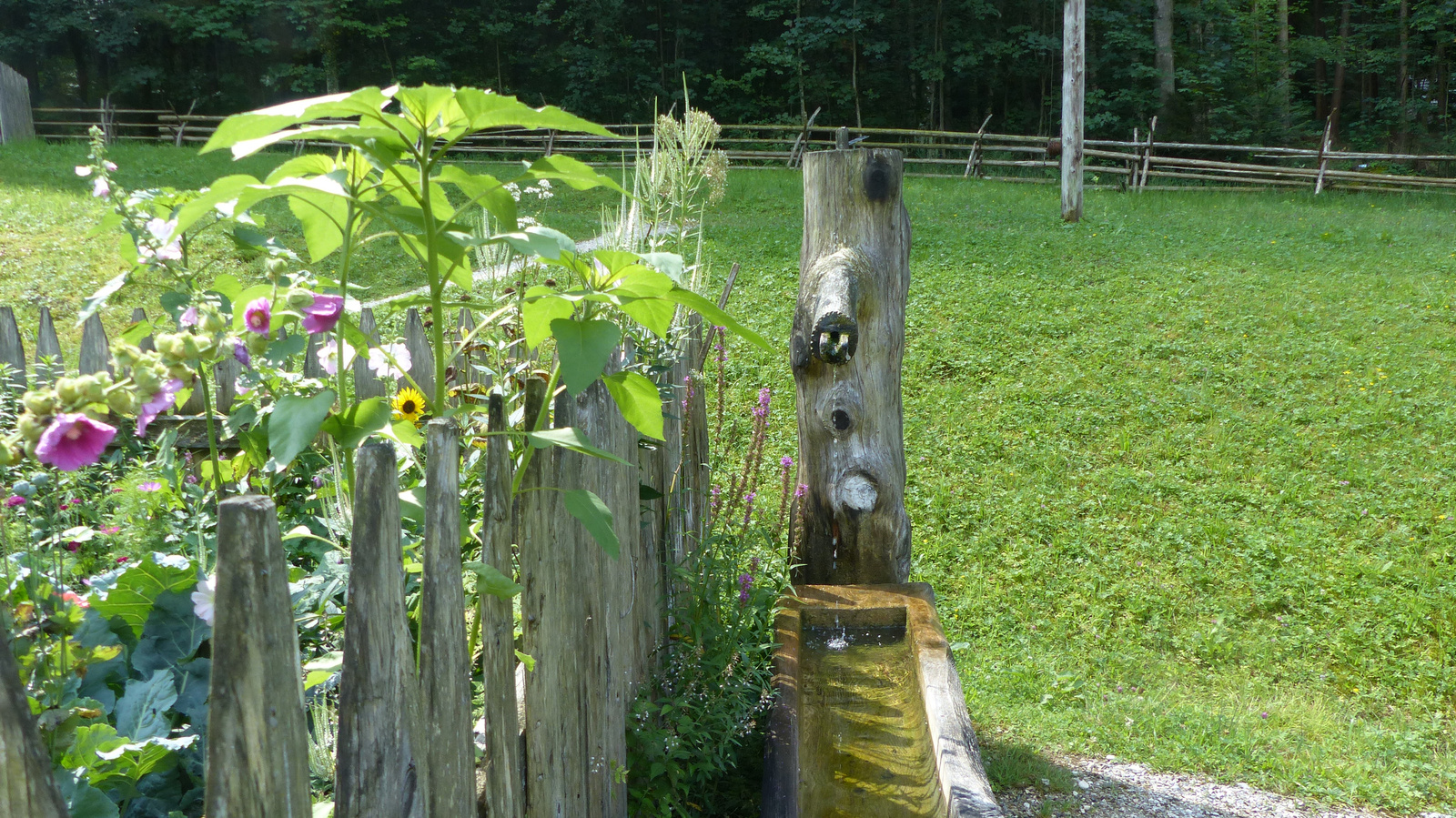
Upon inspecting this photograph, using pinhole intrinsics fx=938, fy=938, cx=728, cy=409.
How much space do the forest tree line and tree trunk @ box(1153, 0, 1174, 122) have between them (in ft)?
0.15

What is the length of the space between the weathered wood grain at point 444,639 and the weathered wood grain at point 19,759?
0.43m

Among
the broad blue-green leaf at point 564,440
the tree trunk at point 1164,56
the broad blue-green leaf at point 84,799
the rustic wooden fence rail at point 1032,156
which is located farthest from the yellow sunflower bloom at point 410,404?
the tree trunk at point 1164,56

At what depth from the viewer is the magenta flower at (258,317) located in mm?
1286

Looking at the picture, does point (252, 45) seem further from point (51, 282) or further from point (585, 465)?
point (585, 465)

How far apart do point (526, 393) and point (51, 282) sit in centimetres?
797

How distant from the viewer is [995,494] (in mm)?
5699

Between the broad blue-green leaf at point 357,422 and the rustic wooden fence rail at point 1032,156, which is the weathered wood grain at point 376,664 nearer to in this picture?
the broad blue-green leaf at point 357,422

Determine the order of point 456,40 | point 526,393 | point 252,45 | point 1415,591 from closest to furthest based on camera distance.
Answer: point 526,393, point 1415,591, point 252,45, point 456,40

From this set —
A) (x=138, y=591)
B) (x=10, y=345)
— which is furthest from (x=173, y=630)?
(x=10, y=345)

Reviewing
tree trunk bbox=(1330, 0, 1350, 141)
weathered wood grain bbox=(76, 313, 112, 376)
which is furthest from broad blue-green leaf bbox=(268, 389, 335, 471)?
tree trunk bbox=(1330, 0, 1350, 141)

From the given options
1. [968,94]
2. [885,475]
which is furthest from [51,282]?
[968,94]

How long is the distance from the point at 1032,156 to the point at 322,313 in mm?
24170

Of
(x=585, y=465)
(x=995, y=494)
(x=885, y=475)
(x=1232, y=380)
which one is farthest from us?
(x=1232, y=380)

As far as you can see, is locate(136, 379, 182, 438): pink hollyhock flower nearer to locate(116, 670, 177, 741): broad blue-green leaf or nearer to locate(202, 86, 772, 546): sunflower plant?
locate(202, 86, 772, 546): sunflower plant
